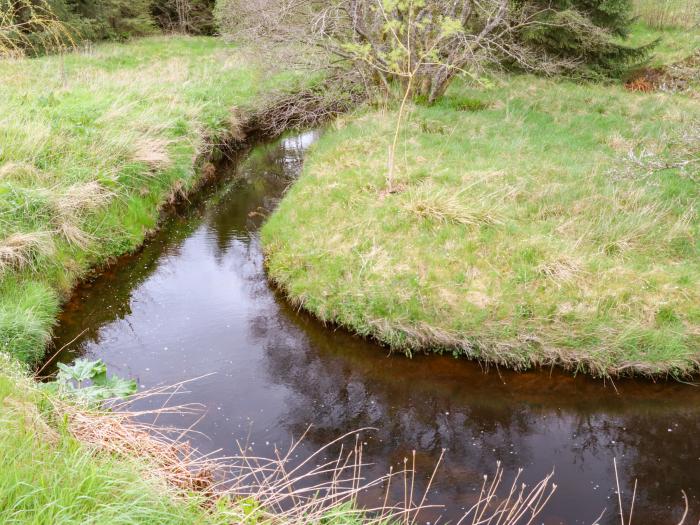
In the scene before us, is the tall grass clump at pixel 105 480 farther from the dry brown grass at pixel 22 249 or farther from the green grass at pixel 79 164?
the dry brown grass at pixel 22 249

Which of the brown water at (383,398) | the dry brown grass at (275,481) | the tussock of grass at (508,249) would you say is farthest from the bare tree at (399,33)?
the dry brown grass at (275,481)

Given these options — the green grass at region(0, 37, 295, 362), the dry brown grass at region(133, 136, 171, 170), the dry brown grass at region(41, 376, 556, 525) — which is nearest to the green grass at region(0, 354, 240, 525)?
the dry brown grass at region(41, 376, 556, 525)

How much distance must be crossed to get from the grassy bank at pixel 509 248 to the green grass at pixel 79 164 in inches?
101

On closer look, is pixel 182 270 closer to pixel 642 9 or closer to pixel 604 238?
pixel 604 238

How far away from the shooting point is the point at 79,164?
867 cm

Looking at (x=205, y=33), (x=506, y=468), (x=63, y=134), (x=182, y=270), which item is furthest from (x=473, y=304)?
(x=205, y=33)

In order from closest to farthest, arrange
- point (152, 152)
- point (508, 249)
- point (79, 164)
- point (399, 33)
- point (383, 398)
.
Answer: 1. point (383, 398)
2. point (508, 249)
3. point (79, 164)
4. point (152, 152)
5. point (399, 33)

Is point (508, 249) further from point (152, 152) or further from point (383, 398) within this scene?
point (152, 152)

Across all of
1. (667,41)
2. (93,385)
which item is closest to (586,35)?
(667,41)

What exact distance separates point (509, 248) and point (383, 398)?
2.76 metres

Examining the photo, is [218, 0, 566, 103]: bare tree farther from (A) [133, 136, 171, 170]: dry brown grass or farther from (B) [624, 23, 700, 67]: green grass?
(B) [624, 23, 700, 67]: green grass

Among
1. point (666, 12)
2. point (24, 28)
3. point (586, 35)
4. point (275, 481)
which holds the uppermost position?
point (666, 12)

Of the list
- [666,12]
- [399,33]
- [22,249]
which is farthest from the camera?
[666,12]

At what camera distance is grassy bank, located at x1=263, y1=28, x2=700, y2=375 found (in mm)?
6262
